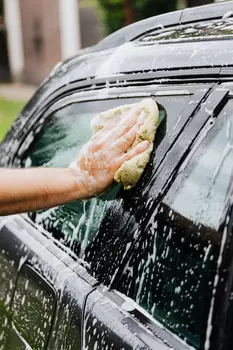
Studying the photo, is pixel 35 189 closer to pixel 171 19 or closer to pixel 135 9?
pixel 171 19

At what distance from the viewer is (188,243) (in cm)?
142


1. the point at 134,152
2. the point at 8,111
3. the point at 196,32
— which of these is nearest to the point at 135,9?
the point at 8,111

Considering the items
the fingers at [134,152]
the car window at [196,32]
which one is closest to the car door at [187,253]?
the fingers at [134,152]

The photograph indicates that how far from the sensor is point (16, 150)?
108 inches

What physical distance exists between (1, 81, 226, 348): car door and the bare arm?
68 mm

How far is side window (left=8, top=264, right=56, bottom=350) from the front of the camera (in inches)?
74.1

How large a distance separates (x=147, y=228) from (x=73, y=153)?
693 mm

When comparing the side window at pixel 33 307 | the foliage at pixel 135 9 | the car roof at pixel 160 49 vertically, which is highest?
the car roof at pixel 160 49

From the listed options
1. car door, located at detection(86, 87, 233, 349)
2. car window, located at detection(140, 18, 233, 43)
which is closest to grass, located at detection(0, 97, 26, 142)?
car window, located at detection(140, 18, 233, 43)

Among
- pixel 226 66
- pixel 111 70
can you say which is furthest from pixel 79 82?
pixel 226 66

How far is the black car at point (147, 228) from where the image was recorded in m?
1.37

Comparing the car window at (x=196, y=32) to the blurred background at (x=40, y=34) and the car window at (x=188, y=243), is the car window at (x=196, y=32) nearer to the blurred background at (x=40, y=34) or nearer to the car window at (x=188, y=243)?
the car window at (x=188, y=243)

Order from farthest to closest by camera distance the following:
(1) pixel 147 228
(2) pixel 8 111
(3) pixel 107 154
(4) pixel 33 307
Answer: (2) pixel 8 111 < (4) pixel 33 307 < (3) pixel 107 154 < (1) pixel 147 228

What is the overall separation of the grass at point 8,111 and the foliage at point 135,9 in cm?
235
